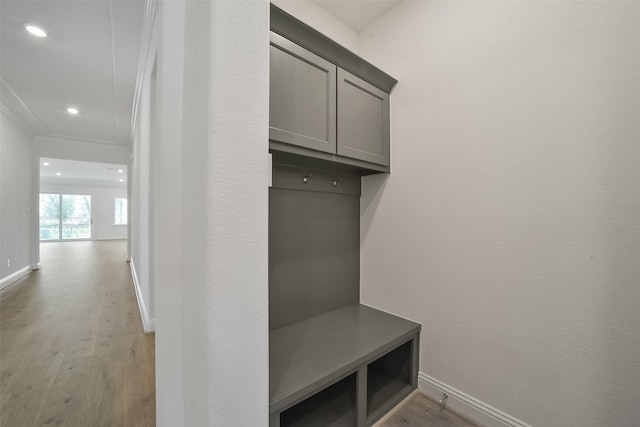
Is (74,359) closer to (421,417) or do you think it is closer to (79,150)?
(421,417)

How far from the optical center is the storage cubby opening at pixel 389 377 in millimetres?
1565

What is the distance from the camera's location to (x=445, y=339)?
1579 mm

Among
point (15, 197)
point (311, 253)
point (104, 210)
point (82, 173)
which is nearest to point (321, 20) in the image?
point (311, 253)

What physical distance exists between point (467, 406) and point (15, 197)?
6.70m

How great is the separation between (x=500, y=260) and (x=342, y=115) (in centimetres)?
126

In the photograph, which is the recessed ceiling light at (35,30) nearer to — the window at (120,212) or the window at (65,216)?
the window at (65,216)

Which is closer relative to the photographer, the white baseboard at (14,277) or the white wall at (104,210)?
the white baseboard at (14,277)

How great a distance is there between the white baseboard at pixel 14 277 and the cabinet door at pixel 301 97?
5.33 metres

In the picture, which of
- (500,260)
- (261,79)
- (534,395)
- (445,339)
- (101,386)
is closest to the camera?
(261,79)

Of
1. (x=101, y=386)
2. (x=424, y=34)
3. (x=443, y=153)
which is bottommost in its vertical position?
(x=101, y=386)

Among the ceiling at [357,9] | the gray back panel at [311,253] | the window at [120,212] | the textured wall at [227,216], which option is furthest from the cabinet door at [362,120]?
the window at [120,212]

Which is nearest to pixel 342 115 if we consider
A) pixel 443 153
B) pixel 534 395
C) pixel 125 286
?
pixel 443 153

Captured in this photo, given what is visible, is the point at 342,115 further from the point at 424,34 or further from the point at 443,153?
the point at 424,34

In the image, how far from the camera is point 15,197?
4.14 meters
